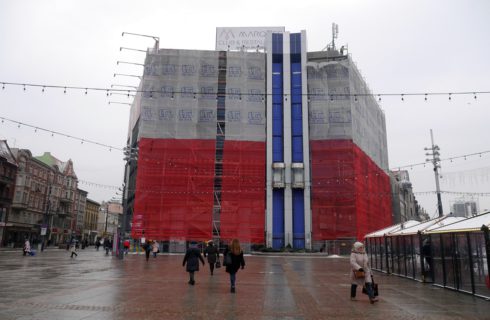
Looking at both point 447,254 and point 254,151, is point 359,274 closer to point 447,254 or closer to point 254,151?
point 447,254

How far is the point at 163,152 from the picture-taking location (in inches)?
1614

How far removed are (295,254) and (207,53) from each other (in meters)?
24.1

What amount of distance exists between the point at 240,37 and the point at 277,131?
15.8 metres

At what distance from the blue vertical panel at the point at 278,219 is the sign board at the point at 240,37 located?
2075cm

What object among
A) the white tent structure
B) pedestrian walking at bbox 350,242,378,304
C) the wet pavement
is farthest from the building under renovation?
pedestrian walking at bbox 350,242,378,304

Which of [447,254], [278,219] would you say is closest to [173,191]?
[278,219]

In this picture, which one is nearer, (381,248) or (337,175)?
(381,248)

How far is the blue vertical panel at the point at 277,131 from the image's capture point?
43.4 m

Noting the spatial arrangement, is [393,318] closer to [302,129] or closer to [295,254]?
[295,254]

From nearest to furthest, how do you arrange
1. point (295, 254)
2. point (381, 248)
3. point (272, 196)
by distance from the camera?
point (381, 248)
point (295, 254)
point (272, 196)

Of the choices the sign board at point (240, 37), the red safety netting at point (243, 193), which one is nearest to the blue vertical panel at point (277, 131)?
the red safety netting at point (243, 193)

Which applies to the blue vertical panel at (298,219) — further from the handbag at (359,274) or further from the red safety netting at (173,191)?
the handbag at (359,274)

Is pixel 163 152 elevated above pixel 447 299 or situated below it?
above

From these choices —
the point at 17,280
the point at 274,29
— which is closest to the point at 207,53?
the point at 274,29
